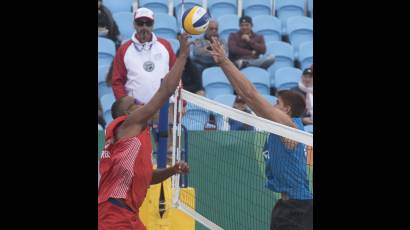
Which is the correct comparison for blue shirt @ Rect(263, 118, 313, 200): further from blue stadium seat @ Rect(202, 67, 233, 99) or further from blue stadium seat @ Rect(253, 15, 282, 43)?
blue stadium seat @ Rect(253, 15, 282, 43)

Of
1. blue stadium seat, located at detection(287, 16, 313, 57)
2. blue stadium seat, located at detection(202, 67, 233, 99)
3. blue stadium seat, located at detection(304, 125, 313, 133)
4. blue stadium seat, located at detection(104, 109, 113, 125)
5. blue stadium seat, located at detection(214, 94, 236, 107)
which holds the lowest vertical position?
blue stadium seat, located at detection(304, 125, 313, 133)

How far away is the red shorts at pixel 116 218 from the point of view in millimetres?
6191

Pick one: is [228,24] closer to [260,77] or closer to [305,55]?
[260,77]

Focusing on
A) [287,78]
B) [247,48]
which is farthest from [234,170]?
[247,48]

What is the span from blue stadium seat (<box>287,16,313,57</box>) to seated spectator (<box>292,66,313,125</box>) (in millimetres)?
1266

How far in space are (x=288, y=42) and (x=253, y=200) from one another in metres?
5.15

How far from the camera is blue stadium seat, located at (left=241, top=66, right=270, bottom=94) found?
1051cm

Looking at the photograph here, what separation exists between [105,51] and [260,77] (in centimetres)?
209

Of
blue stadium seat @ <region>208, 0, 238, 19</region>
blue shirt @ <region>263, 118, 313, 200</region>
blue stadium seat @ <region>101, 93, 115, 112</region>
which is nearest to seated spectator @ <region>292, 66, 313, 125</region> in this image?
blue stadium seat @ <region>208, 0, 238, 19</region>

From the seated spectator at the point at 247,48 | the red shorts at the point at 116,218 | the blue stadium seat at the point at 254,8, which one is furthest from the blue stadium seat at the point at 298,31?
the red shorts at the point at 116,218
